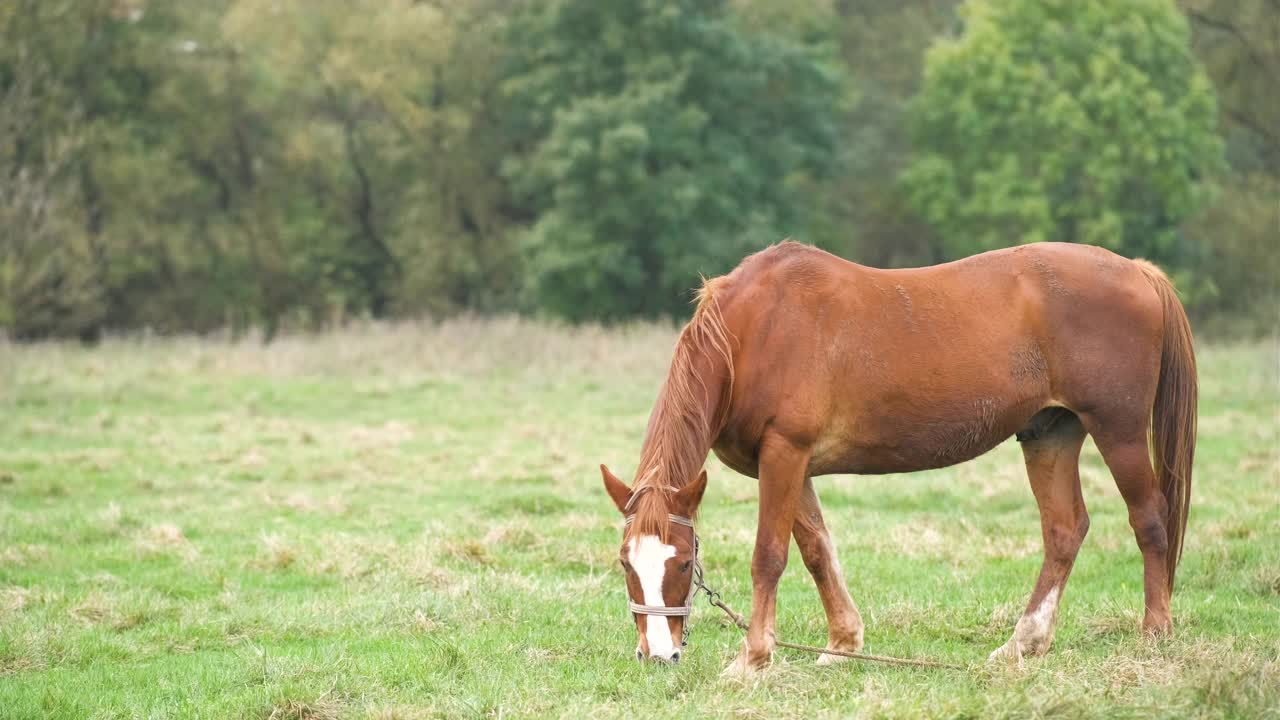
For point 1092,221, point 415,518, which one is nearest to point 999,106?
point 1092,221

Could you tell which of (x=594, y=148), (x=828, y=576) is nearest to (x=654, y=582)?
(x=828, y=576)

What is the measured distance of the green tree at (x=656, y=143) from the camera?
39031 millimetres

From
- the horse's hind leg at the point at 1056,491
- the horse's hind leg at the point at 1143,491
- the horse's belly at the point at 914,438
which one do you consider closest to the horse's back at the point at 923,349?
the horse's belly at the point at 914,438

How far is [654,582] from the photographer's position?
19.2ft

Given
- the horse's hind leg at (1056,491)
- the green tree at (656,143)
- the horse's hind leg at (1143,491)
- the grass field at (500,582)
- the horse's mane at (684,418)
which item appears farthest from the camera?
the green tree at (656,143)

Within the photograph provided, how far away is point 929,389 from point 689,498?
56.0 inches

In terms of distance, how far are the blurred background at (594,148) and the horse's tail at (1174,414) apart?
31.4 metres

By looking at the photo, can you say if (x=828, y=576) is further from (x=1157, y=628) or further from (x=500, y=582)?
(x=500, y=582)

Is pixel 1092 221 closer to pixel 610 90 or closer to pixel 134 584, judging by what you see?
pixel 610 90

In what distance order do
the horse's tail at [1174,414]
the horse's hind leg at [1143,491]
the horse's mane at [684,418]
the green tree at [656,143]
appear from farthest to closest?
the green tree at [656,143] < the horse's tail at [1174,414] < the horse's hind leg at [1143,491] < the horse's mane at [684,418]

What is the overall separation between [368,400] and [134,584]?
12290 mm

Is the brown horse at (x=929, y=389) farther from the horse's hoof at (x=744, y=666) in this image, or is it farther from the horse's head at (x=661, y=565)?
the horse's head at (x=661, y=565)

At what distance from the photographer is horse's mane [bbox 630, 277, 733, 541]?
19.6 ft

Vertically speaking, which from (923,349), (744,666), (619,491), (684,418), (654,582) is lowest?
(744,666)
